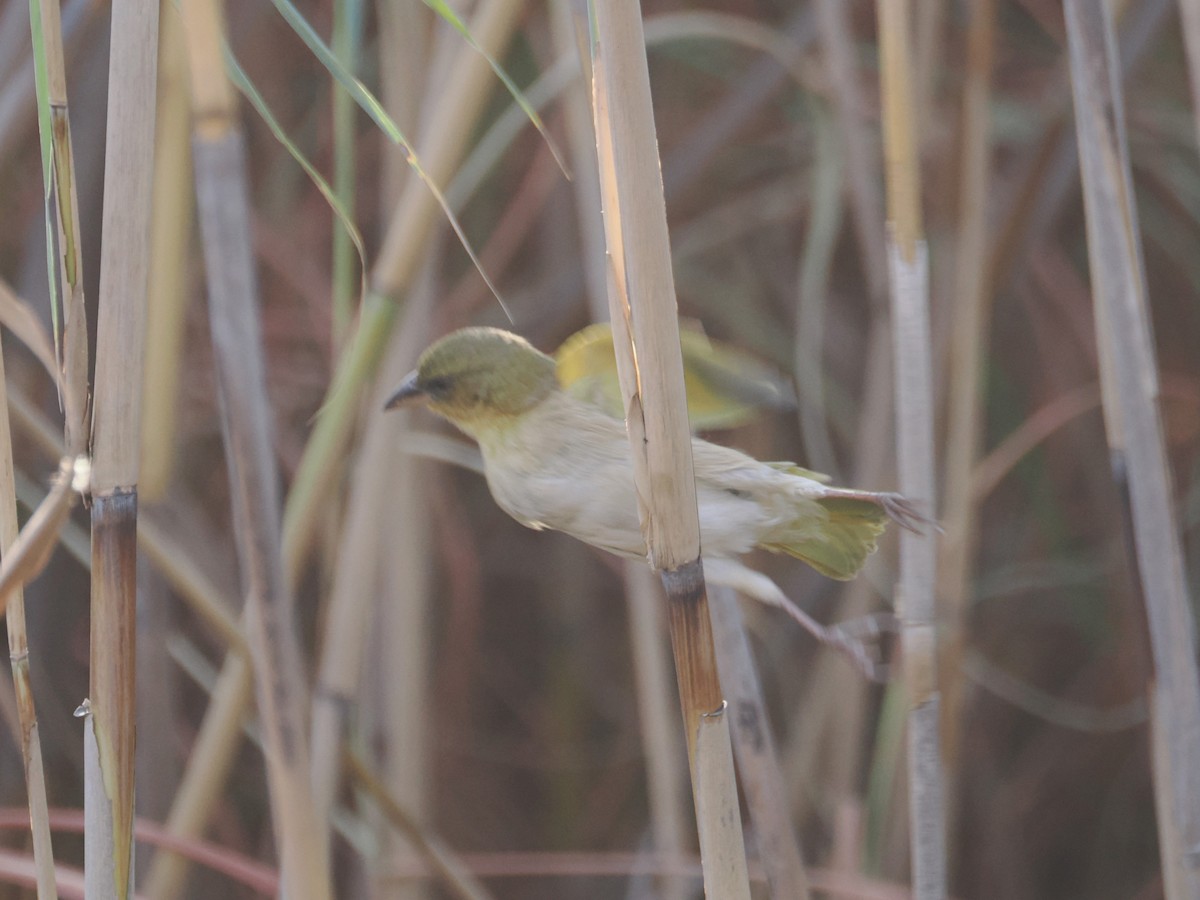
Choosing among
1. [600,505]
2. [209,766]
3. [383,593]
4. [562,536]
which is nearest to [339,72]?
[600,505]

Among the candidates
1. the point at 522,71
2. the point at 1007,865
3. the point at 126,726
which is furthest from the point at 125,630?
the point at 1007,865

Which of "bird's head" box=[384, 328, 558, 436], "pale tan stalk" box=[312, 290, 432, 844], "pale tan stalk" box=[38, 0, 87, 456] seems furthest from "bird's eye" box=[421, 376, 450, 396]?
"pale tan stalk" box=[38, 0, 87, 456]

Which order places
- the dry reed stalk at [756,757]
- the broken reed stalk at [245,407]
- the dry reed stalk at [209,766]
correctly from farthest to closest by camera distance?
the dry reed stalk at [209,766] → the dry reed stalk at [756,757] → the broken reed stalk at [245,407]

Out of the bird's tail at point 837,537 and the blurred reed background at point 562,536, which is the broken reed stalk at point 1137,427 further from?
the bird's tail at point 837,537

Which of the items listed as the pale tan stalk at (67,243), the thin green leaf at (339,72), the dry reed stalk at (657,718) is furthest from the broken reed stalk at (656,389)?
the dry reed stalk at (657,718)

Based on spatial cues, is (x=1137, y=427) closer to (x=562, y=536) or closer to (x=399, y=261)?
(x=399, y=261)

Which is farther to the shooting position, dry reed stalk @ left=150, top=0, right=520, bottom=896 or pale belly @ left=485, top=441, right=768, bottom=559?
dry reed stalk @ left=150, top=0, right=520, bottom=896

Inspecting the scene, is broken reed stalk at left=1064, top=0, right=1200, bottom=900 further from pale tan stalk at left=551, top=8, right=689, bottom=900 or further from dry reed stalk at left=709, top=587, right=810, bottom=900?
pale tan stalk at left=551, top=8, right=689, bottom=900
